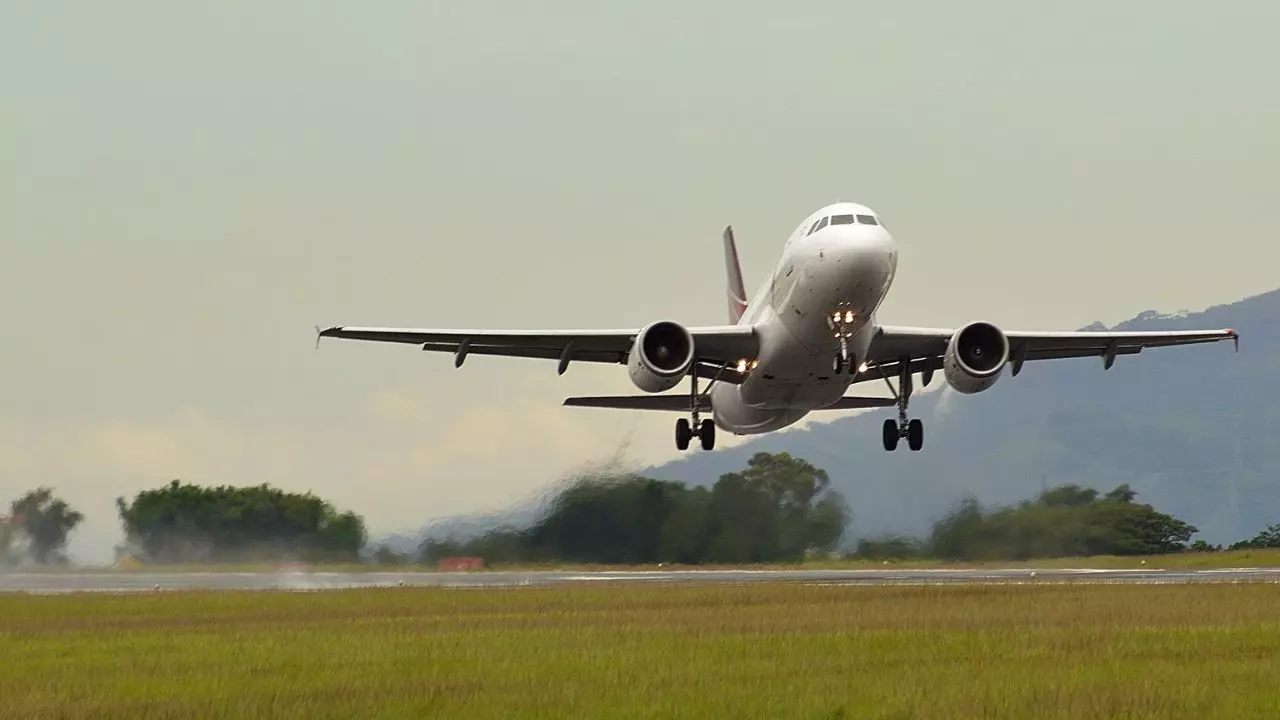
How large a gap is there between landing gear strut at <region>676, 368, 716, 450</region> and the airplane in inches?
1.6

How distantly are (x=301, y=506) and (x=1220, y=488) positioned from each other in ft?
154

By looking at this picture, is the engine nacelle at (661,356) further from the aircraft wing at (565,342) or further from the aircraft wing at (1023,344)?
the aircraft wing at (1023,344)

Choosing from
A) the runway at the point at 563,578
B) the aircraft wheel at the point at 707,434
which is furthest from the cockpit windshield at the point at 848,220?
the runway at the point at 563,578

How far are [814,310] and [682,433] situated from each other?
10484 mm

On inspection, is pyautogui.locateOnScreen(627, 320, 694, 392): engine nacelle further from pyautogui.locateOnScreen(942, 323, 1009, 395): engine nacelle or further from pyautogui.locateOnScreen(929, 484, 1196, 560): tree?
pyautogui.locateOnScreen(929, 484, 1196, 560): tree

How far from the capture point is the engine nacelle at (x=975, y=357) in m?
35.2

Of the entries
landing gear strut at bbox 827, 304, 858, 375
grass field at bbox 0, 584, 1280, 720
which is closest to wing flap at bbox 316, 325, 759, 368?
landing gear strut at bbox 827, 304, 858, 375

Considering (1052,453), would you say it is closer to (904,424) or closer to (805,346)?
(904,424)

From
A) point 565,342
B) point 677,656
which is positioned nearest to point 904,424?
point 565,342

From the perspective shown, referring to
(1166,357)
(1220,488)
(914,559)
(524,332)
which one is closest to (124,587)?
(524,332)

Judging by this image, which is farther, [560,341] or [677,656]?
[560,341]

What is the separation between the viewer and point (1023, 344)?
3947 cm

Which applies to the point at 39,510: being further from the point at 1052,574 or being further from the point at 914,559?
the point at 1052,574

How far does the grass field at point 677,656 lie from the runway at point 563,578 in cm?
657
